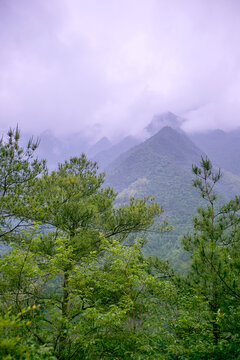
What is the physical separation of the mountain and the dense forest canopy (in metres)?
38.9

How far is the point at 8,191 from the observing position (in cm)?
646

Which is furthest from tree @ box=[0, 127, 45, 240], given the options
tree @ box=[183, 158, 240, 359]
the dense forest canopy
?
tree @ box=[183, 158, 240, 359]

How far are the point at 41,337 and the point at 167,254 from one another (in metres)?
51.2

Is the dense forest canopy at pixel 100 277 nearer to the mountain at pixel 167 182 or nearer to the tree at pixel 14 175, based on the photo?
the tree at pixel 14 175

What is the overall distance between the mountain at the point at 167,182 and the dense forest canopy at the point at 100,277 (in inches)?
1533

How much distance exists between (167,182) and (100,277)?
105 m

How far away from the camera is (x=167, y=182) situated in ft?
352

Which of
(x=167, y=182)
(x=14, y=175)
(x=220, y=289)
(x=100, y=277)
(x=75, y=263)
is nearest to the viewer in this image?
(x=220, y=289)

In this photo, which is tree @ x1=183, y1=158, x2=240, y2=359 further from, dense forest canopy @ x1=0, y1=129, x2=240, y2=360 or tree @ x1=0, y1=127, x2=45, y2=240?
tree @ x1=0, y1=127, x2=45, y2=240

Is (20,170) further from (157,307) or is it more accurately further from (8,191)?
(157,307)

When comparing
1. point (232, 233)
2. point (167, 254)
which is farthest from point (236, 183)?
point (232, 233)

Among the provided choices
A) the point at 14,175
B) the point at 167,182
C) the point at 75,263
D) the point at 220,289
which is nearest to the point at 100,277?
the point at 75,263

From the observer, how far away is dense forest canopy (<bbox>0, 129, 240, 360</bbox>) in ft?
11.6

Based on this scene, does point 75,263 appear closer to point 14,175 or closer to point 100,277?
point 100,277
